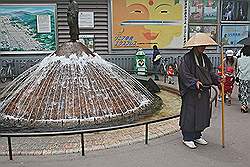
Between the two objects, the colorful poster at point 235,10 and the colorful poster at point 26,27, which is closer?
the colorful poster at point 26,27

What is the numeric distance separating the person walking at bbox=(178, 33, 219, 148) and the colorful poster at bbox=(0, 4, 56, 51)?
36.1ft

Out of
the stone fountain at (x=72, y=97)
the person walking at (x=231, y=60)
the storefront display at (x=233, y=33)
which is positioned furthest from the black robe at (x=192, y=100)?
the storefront display at (x=233, y=33)

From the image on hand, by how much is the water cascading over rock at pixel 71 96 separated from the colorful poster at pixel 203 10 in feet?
29.2

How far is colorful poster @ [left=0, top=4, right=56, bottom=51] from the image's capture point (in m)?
15.1

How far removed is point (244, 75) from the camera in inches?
316

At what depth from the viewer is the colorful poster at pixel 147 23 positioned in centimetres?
1569

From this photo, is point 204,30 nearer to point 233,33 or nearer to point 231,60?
point 233,33

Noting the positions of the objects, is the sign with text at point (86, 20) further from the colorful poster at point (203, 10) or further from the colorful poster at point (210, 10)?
the colorful poster at point (210, 10)

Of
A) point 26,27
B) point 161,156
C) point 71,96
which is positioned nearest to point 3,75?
point 26,27

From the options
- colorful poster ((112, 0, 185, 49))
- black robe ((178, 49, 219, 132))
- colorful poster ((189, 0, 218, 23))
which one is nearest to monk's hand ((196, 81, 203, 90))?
black robe ((178, 49, 219, 132))

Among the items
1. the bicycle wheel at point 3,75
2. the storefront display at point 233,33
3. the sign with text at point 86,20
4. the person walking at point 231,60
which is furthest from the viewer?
the storefront display at point 233,33

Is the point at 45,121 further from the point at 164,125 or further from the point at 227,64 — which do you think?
the point at 227,64

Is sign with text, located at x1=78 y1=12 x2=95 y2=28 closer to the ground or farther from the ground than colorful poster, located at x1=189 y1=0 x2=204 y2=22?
closer to the ground

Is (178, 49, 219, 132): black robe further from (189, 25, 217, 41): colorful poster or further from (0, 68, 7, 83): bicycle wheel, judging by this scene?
(189, 25, 217, 41): colorful poster
